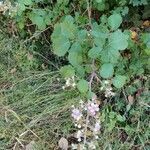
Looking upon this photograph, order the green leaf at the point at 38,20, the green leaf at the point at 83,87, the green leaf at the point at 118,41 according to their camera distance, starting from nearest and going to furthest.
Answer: the green leaf at the point at 118,41 → the green leaf at the point at 83,87 → the green leaf at the point at 38,20

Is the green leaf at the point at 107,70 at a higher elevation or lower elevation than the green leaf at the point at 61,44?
lower

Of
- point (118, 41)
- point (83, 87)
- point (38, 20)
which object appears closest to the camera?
point (118, 41)

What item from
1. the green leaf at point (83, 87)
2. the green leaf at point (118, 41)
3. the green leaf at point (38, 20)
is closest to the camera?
the green leaf at point (118, 41)

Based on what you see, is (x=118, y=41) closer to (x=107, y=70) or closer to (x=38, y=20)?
(x=107, y=70)

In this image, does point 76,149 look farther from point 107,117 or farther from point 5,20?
point 5,20

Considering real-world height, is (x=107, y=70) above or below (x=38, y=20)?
below

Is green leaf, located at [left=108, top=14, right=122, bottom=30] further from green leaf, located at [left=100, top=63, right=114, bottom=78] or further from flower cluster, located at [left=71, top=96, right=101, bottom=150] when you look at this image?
flower cluster, located at [left=71, top=96, right=101, bottom=150]

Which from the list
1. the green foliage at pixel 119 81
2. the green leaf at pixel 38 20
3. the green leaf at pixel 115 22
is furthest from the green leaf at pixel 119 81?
the green leaf at pixel 38 20

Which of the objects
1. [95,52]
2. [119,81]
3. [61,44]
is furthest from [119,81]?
[61,44]

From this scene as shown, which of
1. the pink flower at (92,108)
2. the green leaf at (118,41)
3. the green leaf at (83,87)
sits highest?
the green leaf at (118,41)

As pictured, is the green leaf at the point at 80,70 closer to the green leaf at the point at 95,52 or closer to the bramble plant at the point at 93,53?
the bramble plant at the point at 93,53
